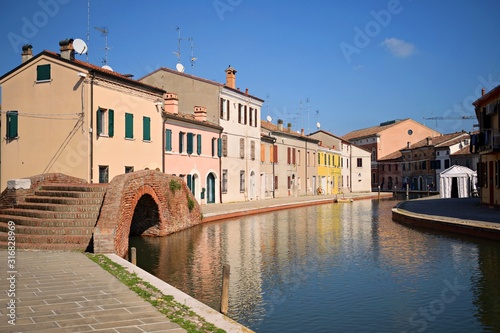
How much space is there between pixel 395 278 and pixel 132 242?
11.0 m

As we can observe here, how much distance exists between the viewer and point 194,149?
34.0m

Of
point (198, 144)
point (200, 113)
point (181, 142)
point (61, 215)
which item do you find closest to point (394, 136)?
point (200, 113)

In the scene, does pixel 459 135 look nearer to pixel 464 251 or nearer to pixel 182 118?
pixel 182 118

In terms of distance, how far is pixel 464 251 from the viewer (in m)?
16.6

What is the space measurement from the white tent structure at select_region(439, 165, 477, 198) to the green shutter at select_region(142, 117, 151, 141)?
2835 centimetres

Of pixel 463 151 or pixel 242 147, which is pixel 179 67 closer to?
pixel 242 147

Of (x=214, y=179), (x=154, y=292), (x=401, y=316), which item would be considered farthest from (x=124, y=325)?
(x=214, y=179)

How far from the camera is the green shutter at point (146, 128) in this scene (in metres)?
28.2

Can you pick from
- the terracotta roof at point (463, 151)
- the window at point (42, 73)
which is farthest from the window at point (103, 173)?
the terracotta roof at point (463, 151)

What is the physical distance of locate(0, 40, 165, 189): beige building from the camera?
23969mm

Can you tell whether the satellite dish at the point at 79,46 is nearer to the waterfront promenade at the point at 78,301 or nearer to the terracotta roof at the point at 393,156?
the waterfront promenade at the point at 78,301

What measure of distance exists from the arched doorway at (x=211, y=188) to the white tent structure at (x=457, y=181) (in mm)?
21848

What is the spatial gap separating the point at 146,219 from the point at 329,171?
45.7 meters

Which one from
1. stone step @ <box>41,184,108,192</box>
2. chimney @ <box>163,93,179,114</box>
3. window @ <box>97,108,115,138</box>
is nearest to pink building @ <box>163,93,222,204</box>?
chimney @ <box>163,93,179,114</box>
